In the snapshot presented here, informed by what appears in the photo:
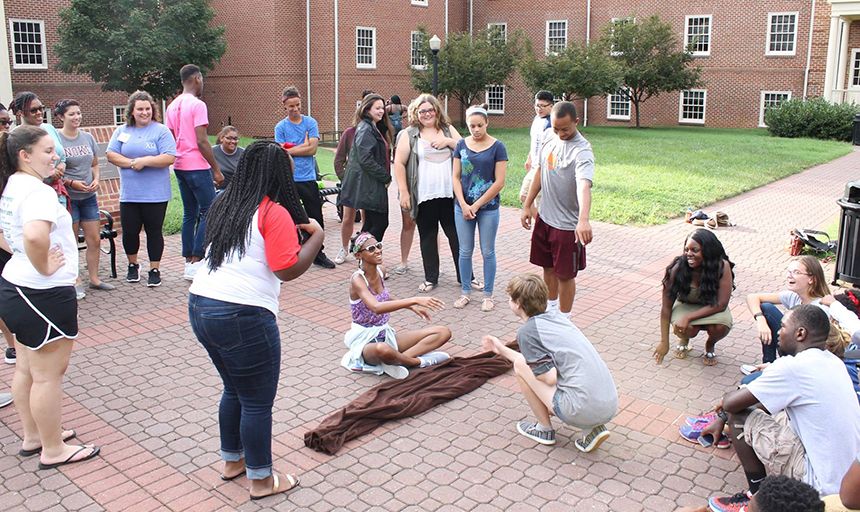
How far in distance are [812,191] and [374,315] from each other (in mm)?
12997

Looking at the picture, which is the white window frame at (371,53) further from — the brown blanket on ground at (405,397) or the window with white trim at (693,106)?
the brown blanket on ground at (405,397)

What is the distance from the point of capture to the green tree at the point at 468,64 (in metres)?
32.4

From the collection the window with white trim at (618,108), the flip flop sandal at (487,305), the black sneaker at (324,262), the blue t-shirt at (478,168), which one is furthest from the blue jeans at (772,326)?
the window with white trim at (618,108)

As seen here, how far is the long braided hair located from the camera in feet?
11.7

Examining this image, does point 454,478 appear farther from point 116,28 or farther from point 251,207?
point 116,28

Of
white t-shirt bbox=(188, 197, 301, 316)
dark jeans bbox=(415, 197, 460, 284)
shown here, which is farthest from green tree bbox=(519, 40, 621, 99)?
white t-shirt bbox=(188, 197, 301, 316)

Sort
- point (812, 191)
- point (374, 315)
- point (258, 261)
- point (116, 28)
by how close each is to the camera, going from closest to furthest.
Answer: point (258, 261) → point (374, 315) → point (812, 191) → point (116, 28)

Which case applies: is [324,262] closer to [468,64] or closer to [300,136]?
[300,136]

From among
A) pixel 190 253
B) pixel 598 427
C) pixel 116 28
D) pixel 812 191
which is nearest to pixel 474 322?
pixel 598 427

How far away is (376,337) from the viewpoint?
223 inches

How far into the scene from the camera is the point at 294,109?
8789mm

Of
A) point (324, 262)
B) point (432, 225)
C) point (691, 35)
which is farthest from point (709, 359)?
point (691, 35)

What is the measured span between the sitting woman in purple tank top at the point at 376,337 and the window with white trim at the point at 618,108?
33837 mm

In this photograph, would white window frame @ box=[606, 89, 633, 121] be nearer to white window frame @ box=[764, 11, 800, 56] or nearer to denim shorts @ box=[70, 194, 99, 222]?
white window frame @ box=[764, 11, 800, 56]
